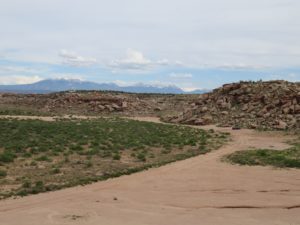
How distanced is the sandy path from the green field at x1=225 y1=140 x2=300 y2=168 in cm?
112

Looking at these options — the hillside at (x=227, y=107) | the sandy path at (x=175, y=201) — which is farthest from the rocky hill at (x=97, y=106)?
the sandy path at (x=175, y=201)

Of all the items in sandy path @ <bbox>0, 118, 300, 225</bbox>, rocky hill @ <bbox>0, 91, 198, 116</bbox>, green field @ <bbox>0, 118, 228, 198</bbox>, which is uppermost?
rocky hill @ <bbox>0, 91, 198, 116</bbox>

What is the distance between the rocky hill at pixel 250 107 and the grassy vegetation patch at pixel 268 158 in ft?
39.9

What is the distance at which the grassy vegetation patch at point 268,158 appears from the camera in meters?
18.4

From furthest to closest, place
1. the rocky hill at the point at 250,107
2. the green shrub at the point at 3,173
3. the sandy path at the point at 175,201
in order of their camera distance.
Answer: the rocky hill at the point at 250,107, the green shrub at the point at 3,173, the sandy path at the point at 175,201

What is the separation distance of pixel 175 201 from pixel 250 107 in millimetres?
29088

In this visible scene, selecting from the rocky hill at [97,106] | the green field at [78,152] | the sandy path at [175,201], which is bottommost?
the sandy path at [175,201]

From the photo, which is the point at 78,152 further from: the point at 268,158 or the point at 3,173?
the point at 268,158

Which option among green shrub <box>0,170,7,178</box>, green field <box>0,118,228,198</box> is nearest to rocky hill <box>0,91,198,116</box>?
green field <box>0,118,228,198</box>

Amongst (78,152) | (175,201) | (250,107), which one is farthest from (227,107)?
(175,201)

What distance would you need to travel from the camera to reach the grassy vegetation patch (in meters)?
18.4

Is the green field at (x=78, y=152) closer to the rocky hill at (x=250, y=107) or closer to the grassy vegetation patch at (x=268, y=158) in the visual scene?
the grassy vegetation patch at (x=268, y=158)

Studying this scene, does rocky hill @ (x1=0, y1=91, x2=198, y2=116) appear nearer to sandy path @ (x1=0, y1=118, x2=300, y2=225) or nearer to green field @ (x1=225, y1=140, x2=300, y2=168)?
green field @ (x1=225, y1=140, x2=300, y2=168)

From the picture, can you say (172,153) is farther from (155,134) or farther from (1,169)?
(1,169)
